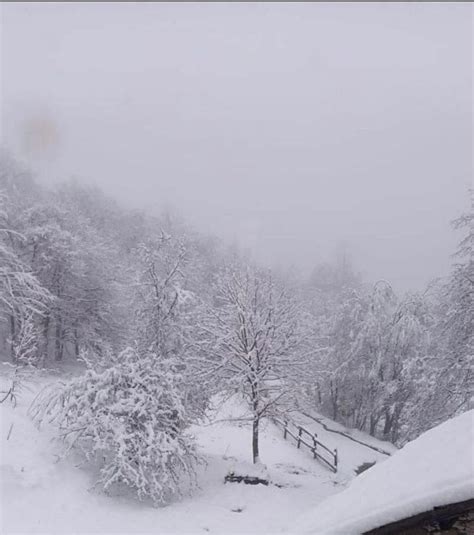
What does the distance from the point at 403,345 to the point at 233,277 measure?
13.5m

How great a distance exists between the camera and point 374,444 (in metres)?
23.3

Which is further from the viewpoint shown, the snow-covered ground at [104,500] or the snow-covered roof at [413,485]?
the snow-covered ground at [104,500]

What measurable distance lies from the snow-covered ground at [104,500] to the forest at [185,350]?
0.55m

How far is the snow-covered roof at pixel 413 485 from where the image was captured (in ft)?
11.9

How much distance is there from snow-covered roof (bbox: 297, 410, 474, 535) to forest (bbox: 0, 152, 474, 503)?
769 centimetres

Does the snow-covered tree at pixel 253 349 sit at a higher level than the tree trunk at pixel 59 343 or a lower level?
higher

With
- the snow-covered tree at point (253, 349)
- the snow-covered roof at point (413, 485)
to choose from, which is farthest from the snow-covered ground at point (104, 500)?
the snow-covered roof at point (413, 485)

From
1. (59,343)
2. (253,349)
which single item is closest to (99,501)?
(253,349)

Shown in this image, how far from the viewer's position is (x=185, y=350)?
15500 mm

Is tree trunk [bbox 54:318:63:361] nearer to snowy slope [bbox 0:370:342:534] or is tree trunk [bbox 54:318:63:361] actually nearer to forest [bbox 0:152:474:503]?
forest [bbox 0:152:474:503]

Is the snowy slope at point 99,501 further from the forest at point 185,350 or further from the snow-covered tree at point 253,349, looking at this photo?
the snow-covered tree at point 253,349

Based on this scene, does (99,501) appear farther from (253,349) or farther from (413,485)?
(413,485)

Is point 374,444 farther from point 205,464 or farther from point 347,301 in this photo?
point 205,464

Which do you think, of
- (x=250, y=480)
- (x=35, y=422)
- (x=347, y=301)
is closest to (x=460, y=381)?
(x=250, y=480)
